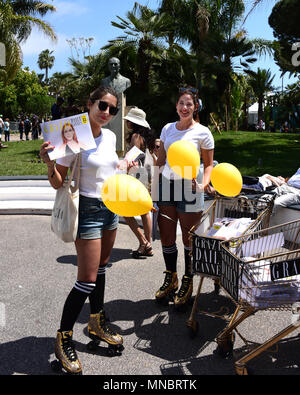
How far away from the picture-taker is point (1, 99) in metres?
49.2

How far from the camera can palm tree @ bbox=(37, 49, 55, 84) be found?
97.6 meters

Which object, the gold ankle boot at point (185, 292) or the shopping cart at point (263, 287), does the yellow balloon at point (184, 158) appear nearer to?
the shopping cart at point (263, 287)

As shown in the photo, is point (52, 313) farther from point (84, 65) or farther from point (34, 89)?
point (34, 89)

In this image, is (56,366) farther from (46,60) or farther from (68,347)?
(46,60)

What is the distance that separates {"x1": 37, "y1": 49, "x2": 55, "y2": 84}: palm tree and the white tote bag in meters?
103

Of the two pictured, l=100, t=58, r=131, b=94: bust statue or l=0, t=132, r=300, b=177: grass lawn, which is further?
l=0, t=132, r=300, b=177: grass lawn

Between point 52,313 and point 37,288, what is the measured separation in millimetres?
664

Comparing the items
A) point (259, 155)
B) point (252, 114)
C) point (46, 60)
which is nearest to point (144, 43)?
point (259, 155)

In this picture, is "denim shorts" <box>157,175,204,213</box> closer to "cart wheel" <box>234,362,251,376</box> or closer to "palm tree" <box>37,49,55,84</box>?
"cart wheel" <box>234,362,251,376</box>

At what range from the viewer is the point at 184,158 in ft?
10.5

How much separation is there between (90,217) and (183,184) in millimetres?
1097

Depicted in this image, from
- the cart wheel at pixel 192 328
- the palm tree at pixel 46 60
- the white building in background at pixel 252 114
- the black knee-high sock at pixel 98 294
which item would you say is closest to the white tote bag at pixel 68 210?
the black knee-high sock at pixel 98 294

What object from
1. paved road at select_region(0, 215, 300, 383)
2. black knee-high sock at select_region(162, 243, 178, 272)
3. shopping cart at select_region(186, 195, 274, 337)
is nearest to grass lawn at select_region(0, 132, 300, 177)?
paved road at select_region(0, 215, 300, 383)

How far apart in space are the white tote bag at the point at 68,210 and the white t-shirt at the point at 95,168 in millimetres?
57
